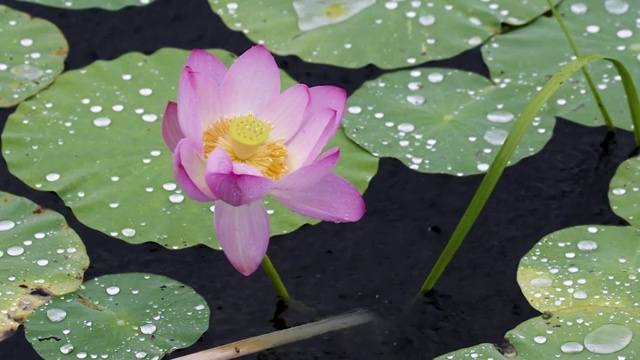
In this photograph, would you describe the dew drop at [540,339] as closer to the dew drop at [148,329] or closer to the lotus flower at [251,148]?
the lotus flower at [251,148]

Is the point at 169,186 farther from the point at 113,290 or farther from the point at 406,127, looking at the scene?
the point at 406,127

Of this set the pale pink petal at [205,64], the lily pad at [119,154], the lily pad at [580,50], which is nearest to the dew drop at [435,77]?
the lily pad at [580,50]

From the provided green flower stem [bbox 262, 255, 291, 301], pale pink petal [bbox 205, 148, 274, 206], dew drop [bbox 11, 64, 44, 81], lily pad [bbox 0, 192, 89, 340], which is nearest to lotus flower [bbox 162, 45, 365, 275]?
pale pink petal [bbox 205, 148, 274, 206]

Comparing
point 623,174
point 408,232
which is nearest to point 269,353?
point 408,232

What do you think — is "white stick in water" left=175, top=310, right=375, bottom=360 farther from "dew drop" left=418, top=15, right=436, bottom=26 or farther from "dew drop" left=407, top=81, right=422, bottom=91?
"dew drop" left=418, top=15, right=436, bottom=26

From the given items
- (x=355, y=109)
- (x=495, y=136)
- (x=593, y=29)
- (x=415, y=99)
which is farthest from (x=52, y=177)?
(x=593, y=29)

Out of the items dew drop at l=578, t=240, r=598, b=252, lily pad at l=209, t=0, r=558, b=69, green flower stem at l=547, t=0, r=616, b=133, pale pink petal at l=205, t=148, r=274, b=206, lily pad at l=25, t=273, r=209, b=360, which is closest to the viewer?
pale pink petal at l=205, t=148, r=274, b=206
